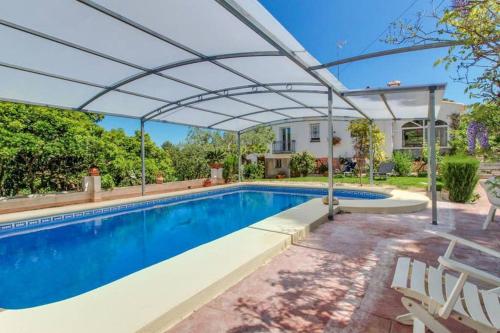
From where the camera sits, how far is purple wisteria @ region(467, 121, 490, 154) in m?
2.61

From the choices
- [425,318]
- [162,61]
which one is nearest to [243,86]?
[162,61]

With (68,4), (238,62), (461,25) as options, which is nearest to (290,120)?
(238,62)

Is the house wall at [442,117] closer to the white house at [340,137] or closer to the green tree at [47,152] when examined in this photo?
the white house at [340,137]

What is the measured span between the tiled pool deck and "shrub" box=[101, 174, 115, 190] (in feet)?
34.8

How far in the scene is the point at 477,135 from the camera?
2791 millimetres

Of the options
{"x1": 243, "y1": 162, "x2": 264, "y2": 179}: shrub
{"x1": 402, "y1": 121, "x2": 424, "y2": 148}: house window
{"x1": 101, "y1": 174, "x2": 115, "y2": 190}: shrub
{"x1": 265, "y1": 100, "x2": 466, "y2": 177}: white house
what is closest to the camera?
{"x1": 101, "y1": 174, "x2": 115, "y2": 190}: shrub

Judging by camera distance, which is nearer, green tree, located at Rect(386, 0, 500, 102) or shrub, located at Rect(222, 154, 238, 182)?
green tree, located at Rect(386, 0, 500, 102)

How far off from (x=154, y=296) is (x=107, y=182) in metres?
11.5

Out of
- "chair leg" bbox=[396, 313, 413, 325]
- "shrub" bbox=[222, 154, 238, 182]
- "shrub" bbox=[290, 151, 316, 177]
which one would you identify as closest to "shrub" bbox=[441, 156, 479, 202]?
"chair leg" bbox=[396, 313, 413, 325]

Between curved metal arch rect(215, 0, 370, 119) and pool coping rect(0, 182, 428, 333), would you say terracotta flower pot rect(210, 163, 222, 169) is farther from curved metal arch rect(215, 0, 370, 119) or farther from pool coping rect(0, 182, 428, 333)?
pool coping rect(0, 182, 428, 333)

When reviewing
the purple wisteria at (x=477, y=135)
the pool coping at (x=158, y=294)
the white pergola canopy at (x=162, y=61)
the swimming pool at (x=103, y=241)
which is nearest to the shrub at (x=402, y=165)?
the swimming pool at (x=103, y=241)

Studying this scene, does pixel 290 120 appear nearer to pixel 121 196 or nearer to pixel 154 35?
pixel 121 196

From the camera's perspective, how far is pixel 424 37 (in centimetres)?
277

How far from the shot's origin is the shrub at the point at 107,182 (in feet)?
42.9
